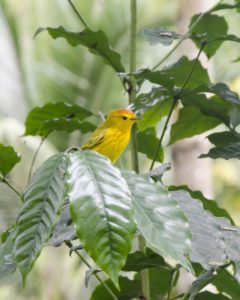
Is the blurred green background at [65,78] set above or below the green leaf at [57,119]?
below

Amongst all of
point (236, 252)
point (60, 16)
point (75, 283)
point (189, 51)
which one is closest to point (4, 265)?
point (236, 252)

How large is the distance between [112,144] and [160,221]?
1634mm

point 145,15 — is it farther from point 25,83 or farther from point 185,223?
point 185,223

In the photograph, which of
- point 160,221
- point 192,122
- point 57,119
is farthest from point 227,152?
point 160,221

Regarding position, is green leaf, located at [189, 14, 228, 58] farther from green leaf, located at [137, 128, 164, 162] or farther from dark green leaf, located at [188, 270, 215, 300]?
A: dark green leaf, located at [188, 270, 215, 300]

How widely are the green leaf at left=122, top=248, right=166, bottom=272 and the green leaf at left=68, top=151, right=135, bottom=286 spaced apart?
0.62 m

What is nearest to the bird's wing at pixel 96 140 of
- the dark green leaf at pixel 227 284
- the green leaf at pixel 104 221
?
the dark green leaf at pixel 227 284

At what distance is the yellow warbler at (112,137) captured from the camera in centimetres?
263

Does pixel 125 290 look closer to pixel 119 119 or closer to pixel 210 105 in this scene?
pixel 210 105

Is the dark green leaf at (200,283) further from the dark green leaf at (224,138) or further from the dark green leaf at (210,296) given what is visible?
the dark green leaf at (224,138)

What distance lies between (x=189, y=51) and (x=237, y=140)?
11.7ft

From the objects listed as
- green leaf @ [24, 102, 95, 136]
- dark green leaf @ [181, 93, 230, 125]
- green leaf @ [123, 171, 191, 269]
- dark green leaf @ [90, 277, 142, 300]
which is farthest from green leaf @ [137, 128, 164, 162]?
green leaf @ [123, 171, 191, 269]

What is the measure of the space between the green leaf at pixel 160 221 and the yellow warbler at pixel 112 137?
1.49 metres

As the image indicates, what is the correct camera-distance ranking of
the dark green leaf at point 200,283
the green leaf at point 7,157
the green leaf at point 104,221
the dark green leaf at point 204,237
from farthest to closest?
1. the green leaf at point 7,157
2. the dark green leaf at point 200,283
3. the dark green leaf at point 204,237
4. the green leaf at point 104,221
